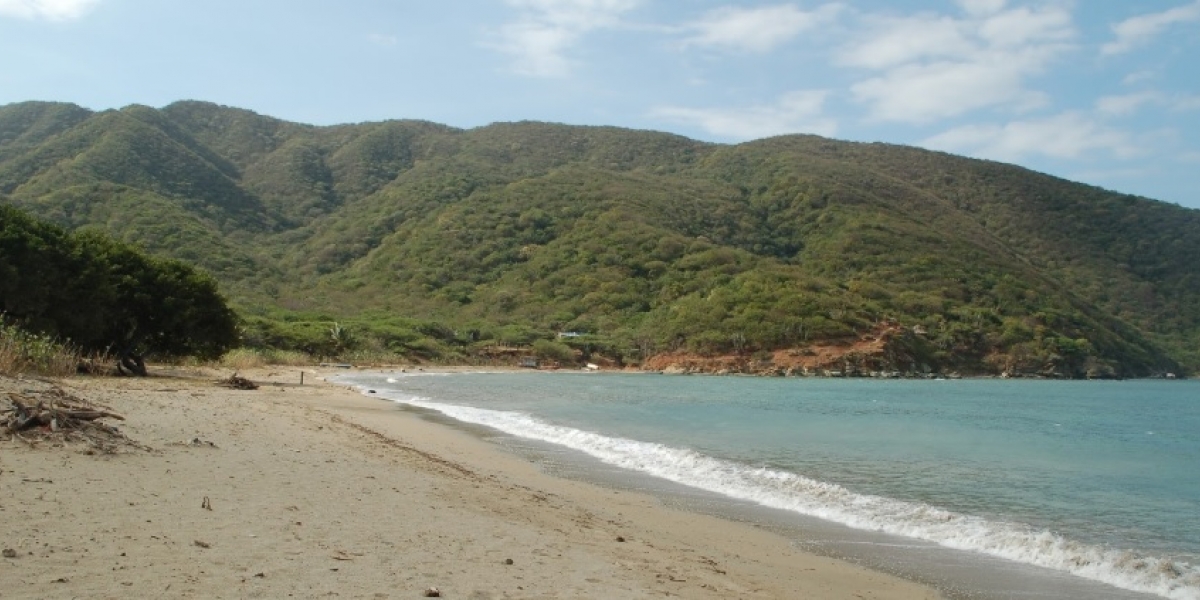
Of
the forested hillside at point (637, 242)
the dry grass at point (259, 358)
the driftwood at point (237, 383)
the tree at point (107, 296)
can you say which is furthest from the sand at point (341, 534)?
the forested hillside at point (637, 242)

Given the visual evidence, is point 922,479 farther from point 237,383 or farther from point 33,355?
point 237,383

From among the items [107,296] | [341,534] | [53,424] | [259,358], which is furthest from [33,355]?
[259,358]

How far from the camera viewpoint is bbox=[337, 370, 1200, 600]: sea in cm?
840

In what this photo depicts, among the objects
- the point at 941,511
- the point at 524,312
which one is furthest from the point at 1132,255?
the point at 941,511

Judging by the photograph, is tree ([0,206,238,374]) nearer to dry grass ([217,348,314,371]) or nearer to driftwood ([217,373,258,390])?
driftwood ([217,373,258,390])

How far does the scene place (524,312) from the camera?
296ft

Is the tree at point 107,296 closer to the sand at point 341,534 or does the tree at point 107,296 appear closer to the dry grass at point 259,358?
the dry grass at point 259,358

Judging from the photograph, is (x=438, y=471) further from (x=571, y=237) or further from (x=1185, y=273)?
(x=1185, y=273)

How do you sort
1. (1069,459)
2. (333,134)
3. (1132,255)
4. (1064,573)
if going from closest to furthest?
(1064,573) < (1069,459) < (1132,255) < (333,134)

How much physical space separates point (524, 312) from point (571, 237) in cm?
1605

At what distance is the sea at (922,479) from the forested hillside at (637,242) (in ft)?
138

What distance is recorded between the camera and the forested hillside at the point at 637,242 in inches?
3214

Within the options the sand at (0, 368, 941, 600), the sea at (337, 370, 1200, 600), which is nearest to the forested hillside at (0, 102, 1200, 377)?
the sea at (337, 370, 1200, 600)

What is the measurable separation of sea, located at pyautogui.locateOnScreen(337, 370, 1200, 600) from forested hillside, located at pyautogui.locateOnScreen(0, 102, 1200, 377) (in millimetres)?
42037
